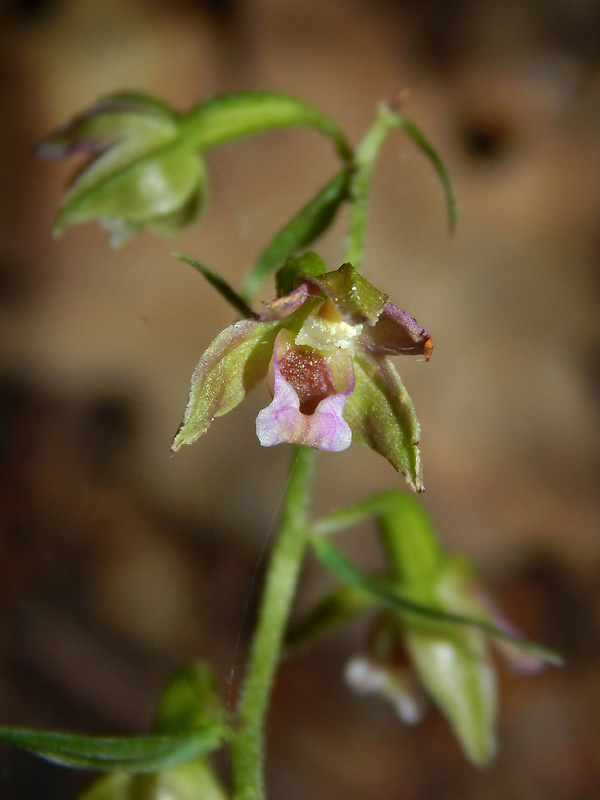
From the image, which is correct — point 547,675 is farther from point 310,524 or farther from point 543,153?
point 543,153

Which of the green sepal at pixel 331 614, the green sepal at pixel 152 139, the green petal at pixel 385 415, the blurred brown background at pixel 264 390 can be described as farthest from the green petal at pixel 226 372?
the blurred brown background at pixel 264 390

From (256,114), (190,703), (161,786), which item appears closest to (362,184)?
(256,114)

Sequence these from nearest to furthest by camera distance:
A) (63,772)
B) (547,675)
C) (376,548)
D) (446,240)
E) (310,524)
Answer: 1. (310,524)
2. (63,772)
3. (547,675)
4. (376,548)
5. (446,240)

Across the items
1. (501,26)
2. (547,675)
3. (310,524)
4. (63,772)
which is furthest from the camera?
(501,26)

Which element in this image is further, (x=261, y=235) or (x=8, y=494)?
(x=261, y=235)

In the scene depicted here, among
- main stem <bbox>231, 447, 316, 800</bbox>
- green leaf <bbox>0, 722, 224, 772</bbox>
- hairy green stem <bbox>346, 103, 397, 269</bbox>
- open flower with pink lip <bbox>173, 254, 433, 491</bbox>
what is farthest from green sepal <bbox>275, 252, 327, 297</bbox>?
green leaf <bbox>0, 722, 224, 772</bbox>

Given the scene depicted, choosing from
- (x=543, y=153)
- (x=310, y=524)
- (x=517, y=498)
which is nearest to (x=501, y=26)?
(x=543, y=153)

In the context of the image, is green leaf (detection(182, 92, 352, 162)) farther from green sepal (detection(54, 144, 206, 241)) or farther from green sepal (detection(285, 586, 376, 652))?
green sepal (detection(285, 586, 376, 652))

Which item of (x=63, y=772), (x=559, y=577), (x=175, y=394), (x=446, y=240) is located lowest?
(x=63, y=772)
